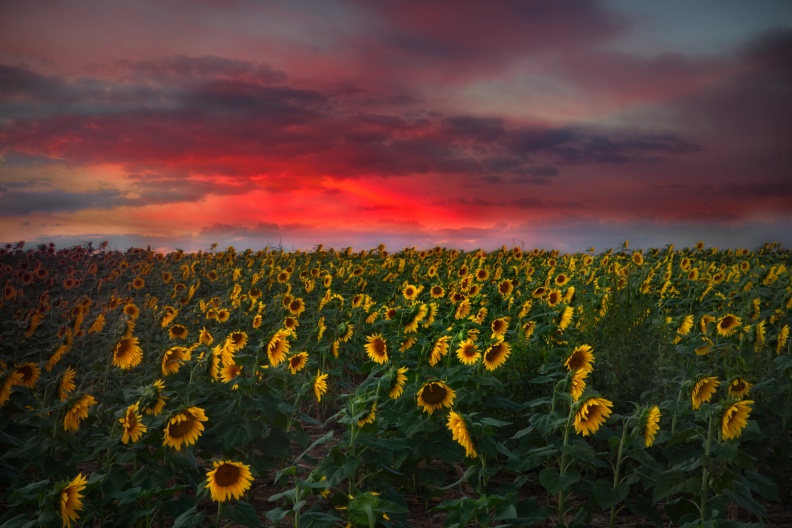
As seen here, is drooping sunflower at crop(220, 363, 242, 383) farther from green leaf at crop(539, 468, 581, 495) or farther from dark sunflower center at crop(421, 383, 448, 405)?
green leaf at crop(539, 468, 581, 495)

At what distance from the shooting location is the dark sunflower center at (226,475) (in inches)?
142

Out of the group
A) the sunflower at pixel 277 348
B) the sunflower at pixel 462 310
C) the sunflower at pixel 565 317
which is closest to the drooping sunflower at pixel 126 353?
the sunflower at pixel 277 348

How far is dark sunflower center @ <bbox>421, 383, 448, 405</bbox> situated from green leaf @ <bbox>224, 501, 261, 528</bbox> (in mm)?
1364

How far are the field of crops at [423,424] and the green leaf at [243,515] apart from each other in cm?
2

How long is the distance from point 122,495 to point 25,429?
5.51 feet

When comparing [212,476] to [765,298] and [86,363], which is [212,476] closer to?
[86,363]

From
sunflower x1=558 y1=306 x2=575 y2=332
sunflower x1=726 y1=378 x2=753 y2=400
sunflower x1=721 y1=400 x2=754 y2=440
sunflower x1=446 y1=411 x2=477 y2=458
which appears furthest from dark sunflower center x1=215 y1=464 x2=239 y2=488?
sunflower x1=558 y1=306 x2=575 y2=332

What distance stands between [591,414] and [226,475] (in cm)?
214

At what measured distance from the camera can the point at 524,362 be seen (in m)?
6.52

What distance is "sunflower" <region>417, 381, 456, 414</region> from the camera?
4.68 m

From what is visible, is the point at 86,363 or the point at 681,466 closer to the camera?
the point at 681,466

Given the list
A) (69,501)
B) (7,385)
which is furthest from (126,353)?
(69,501)

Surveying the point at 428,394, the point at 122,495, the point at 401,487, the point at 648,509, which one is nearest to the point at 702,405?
the point at 648,509

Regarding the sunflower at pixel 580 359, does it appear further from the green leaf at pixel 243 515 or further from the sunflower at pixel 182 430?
the sunflower at pixel 182 430
